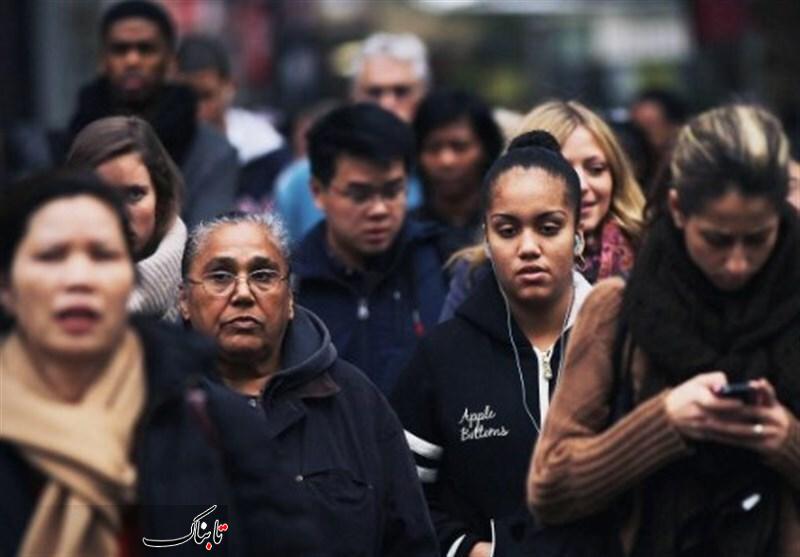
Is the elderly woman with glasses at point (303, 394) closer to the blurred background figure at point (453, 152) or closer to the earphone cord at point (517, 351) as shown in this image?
the earphone cord at point (517, 351)

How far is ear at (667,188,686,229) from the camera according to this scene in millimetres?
5645

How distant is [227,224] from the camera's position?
7.38m

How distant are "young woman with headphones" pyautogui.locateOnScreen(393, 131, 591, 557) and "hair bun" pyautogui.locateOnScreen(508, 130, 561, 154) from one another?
388mm

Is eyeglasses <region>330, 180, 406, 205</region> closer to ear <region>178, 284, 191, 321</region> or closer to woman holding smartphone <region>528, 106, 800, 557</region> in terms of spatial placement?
ear <region>178, 284, 191, 321</region>

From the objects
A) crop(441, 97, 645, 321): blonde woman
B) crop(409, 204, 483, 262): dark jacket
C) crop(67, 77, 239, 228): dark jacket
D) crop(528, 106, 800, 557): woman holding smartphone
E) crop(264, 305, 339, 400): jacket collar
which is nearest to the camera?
crop(528, 106, 800, 557): woman holding smartphone

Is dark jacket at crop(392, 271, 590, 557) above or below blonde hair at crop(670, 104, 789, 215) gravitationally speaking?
below

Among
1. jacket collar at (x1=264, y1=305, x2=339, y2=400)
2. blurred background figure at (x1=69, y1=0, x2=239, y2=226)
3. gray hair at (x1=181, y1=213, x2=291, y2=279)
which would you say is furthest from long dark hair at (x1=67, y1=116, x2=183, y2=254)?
blurred background figure at (x1=69, y1=0, x2=239, y2=226)

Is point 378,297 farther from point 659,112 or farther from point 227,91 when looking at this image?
point 659,112

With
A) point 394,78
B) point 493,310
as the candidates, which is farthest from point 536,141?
point 394,78

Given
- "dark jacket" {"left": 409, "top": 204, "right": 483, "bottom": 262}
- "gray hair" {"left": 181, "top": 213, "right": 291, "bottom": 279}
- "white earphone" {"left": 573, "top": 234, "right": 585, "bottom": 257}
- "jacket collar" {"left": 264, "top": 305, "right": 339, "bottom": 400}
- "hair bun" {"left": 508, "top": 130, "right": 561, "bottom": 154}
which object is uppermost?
"hair bun" {"left": 508, "top": 130, "right": 561, "bottom": 154}

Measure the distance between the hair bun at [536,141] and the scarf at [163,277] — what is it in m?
1.17

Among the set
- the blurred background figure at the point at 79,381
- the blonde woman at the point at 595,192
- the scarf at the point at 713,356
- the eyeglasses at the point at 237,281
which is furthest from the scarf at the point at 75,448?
the blonde woman at the point at 595,192

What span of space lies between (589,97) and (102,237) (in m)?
19.2

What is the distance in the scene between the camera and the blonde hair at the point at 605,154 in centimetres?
836
